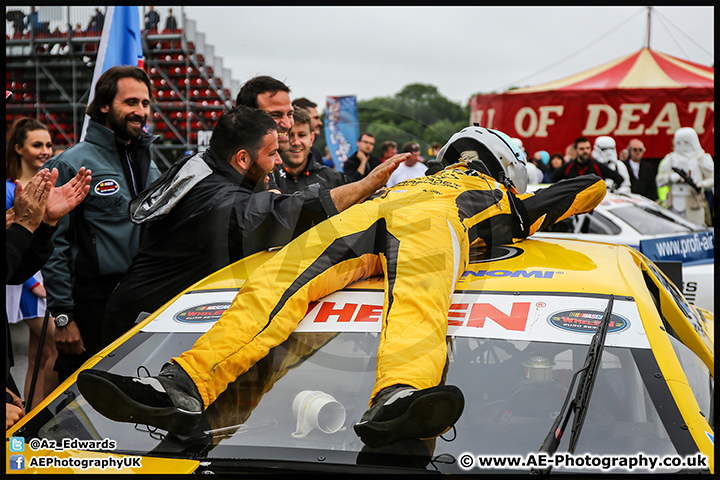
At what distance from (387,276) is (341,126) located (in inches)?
266

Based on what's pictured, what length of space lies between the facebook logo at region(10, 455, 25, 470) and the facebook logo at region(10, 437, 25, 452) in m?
0.03

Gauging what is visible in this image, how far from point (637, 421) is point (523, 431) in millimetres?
356

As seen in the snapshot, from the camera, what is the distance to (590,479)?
6.12 ft

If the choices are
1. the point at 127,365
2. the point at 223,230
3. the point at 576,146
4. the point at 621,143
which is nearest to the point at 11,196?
the point at 223,230

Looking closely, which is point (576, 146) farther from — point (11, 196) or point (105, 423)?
point (105, 423)

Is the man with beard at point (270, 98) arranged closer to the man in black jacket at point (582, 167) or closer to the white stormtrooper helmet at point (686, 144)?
the man in black jacket at point (582, 167)

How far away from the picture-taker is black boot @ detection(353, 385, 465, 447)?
6.28ft

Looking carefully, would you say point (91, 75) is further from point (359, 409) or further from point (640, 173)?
point (359, 409)

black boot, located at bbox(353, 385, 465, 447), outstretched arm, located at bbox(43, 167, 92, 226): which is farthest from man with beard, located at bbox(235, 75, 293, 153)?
black boot, located at bbox(353, 385, 465, 447)

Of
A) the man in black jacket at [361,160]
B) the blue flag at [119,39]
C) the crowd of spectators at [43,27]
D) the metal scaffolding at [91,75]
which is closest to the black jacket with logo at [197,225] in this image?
the blue flag at [119,39]

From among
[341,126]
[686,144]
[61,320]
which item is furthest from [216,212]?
[686,144]

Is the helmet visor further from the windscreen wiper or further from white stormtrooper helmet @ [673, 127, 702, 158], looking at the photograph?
white stormtrooper helmet @ [673, 127, 702, 158]

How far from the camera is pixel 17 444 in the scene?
6.94 feet

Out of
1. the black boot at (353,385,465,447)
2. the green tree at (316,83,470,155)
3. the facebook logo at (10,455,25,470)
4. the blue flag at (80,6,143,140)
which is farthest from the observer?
the blue flag at (80,6,143,140)
